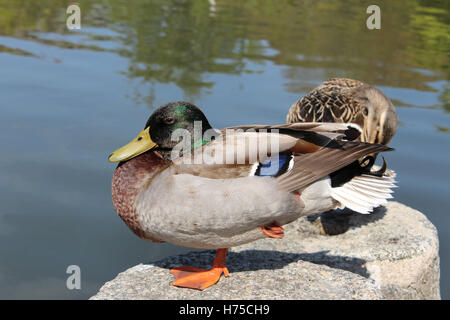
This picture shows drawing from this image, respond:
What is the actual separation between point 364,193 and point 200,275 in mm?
1046

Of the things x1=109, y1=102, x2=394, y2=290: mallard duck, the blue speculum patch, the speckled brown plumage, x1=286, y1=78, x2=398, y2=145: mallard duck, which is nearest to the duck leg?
x1=109, y1=102, x2=394, y2=290: mallard duck

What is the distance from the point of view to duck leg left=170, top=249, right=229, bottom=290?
320 centimetres

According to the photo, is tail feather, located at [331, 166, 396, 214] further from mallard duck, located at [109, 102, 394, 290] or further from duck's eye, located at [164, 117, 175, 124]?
duck's eye, located at [164, 117, 175, 124]

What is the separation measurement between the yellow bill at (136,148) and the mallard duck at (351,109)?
5.63 ft

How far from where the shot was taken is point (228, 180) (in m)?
2.79

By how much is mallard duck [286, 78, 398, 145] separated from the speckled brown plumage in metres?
1.78

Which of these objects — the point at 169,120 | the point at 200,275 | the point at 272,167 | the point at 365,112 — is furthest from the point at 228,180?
the point at 365,112

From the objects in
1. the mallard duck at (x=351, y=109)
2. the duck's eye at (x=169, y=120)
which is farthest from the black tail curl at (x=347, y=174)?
the mallard duck at (x=351, y=109)

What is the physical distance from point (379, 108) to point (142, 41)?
20.0 ft

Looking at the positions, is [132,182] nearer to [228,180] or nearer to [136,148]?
[136,148]

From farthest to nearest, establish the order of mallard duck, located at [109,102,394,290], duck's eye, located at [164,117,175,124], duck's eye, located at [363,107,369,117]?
duck's eye, located at [363,107,369,117] < duck's eye, located at [164,117,175,124] < mallard duck, located at [109,102,394,290]
